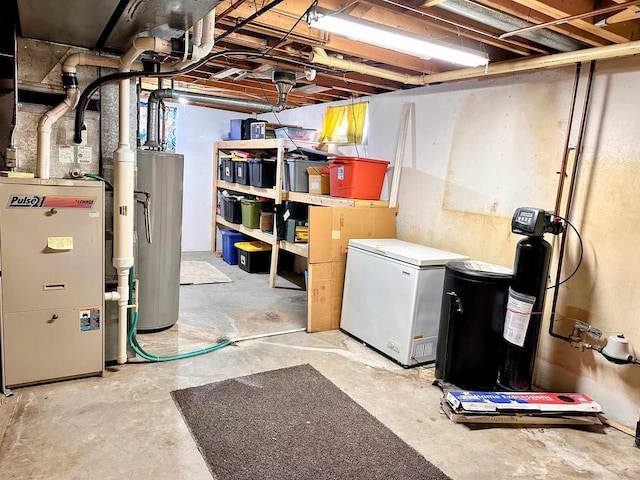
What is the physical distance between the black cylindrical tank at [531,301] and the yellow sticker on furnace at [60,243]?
2.73 meters

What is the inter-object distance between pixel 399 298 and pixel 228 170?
415 centimetres

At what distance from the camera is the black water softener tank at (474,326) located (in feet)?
9.41

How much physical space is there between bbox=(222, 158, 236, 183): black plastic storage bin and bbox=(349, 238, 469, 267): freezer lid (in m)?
3.13

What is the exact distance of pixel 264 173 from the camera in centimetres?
570

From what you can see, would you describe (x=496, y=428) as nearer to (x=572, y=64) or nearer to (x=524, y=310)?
(x=524, y=310)

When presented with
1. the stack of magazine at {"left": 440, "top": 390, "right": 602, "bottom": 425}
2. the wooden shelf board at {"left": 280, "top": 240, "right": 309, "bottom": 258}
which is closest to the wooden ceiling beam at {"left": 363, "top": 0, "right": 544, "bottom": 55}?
the stack of magazine at {"left": 440, "top": 390, "right": 602, "bottom": 425}

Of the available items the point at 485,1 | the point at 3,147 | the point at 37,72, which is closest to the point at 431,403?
the point at 485,1

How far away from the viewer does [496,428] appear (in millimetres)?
2564

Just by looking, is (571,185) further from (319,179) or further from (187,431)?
(187,431)

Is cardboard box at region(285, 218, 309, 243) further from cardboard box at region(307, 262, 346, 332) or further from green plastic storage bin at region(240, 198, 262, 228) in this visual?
cardboard box at region(307, 262, 346, 332)

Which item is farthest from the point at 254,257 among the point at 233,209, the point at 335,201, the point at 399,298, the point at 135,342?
the point at 399,298

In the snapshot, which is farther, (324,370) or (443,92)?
(443,92)

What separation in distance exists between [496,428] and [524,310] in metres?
0.72

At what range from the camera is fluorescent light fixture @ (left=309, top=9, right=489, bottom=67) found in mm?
2400
